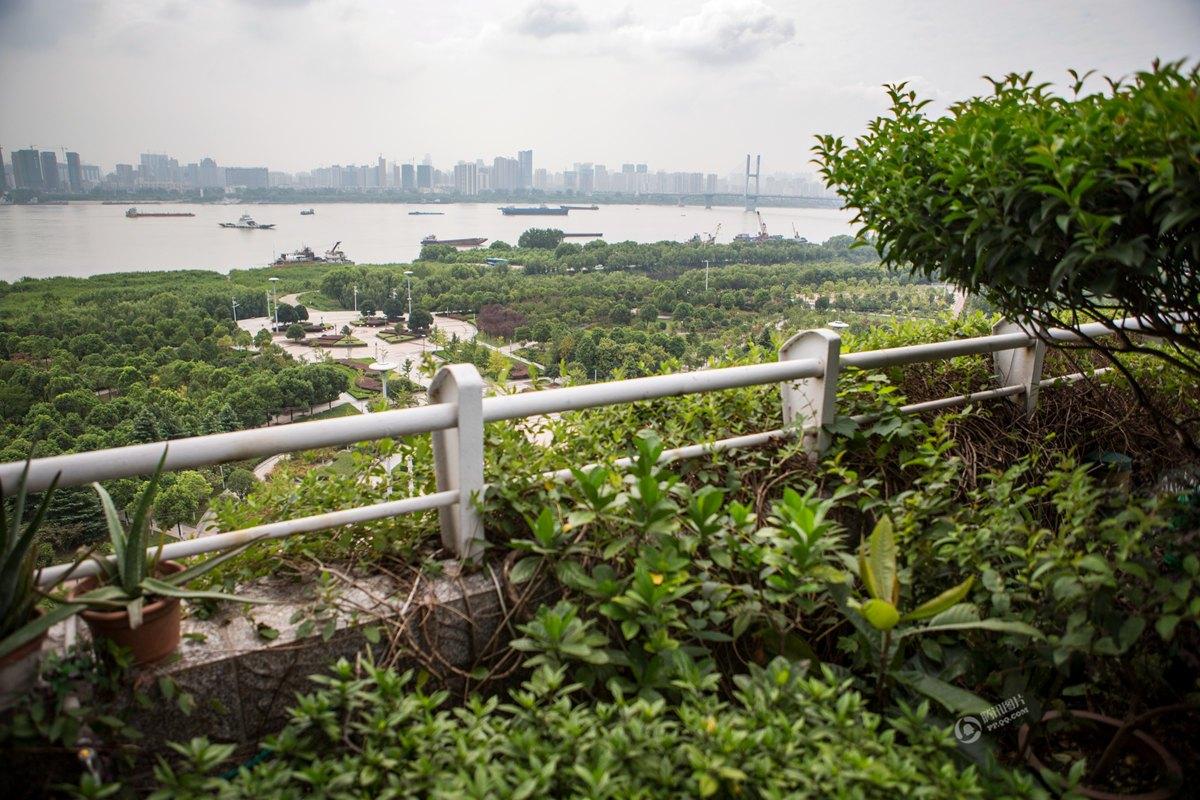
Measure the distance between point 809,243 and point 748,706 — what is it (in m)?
7.60

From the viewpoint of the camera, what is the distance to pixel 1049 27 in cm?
588

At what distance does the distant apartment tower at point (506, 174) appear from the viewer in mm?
11492

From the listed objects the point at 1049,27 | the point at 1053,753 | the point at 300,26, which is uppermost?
the point at 300,26

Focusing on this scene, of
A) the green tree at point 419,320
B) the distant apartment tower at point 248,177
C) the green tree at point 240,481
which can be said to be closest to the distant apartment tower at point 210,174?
the distant apartment tower at point 248,177

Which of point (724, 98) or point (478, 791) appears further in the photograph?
point (724, 98)

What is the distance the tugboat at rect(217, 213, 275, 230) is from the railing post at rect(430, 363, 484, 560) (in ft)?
24.2

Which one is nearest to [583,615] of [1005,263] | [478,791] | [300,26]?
[478,791]

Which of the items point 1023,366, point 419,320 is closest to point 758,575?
point 1023,366

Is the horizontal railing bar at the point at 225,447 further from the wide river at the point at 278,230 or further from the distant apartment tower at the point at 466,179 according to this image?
the distant apartment tower at the point at 466,179

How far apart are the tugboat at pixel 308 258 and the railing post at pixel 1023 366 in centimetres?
665

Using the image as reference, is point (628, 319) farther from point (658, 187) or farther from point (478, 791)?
point (658, 187)

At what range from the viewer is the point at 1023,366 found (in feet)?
12.4
